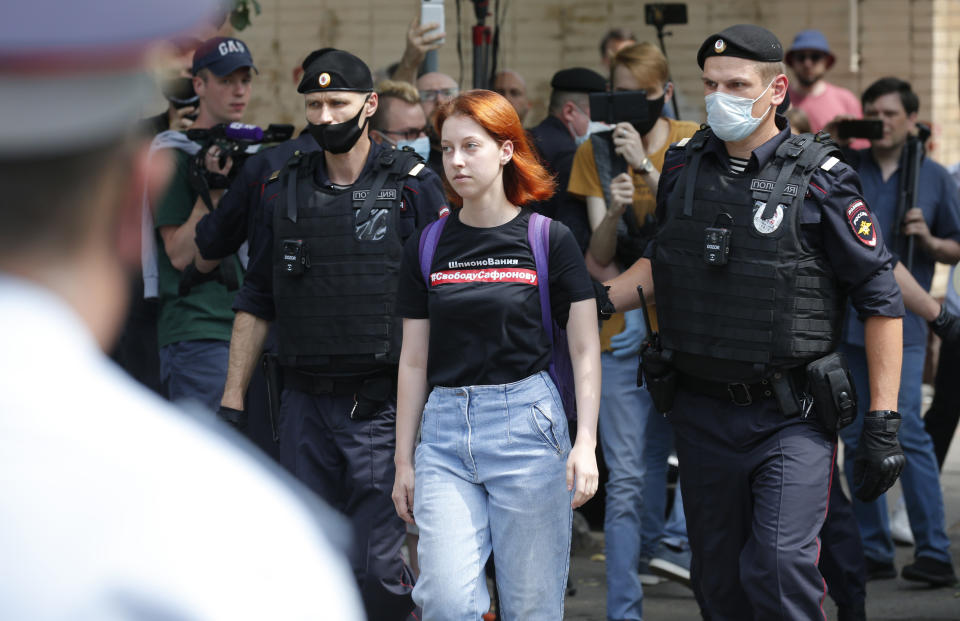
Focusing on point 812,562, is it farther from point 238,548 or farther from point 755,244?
point 238,548

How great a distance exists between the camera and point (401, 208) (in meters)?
4.77

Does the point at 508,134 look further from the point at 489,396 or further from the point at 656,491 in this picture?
the point at 656,491

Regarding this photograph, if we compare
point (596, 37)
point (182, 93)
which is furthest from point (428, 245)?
point (596, 37)

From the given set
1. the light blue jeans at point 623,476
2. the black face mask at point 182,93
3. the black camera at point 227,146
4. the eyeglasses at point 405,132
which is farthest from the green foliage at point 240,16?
the light blue jeans at point 623,476

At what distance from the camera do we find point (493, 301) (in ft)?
13.1

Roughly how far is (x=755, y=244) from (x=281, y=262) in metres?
1.68

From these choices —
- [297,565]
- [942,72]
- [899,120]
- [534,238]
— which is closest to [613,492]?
[534,238]

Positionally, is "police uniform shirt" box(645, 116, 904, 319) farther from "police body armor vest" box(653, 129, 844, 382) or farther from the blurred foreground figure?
the blurred foreground figure

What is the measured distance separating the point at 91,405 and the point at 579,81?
241 inches

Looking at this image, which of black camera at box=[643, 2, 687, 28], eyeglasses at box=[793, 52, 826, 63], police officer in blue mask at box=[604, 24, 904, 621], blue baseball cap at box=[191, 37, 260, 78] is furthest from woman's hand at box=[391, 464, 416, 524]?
eyeglasses at box=[793, 52, 826, 63]

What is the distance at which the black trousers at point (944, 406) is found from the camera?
680 centimetres

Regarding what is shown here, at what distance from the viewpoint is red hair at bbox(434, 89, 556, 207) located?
4137 mm

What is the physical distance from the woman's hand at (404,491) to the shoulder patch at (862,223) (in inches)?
60.7

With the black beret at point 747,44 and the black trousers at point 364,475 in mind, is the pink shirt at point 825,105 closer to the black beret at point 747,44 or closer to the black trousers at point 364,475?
the black beret at point 747,44
